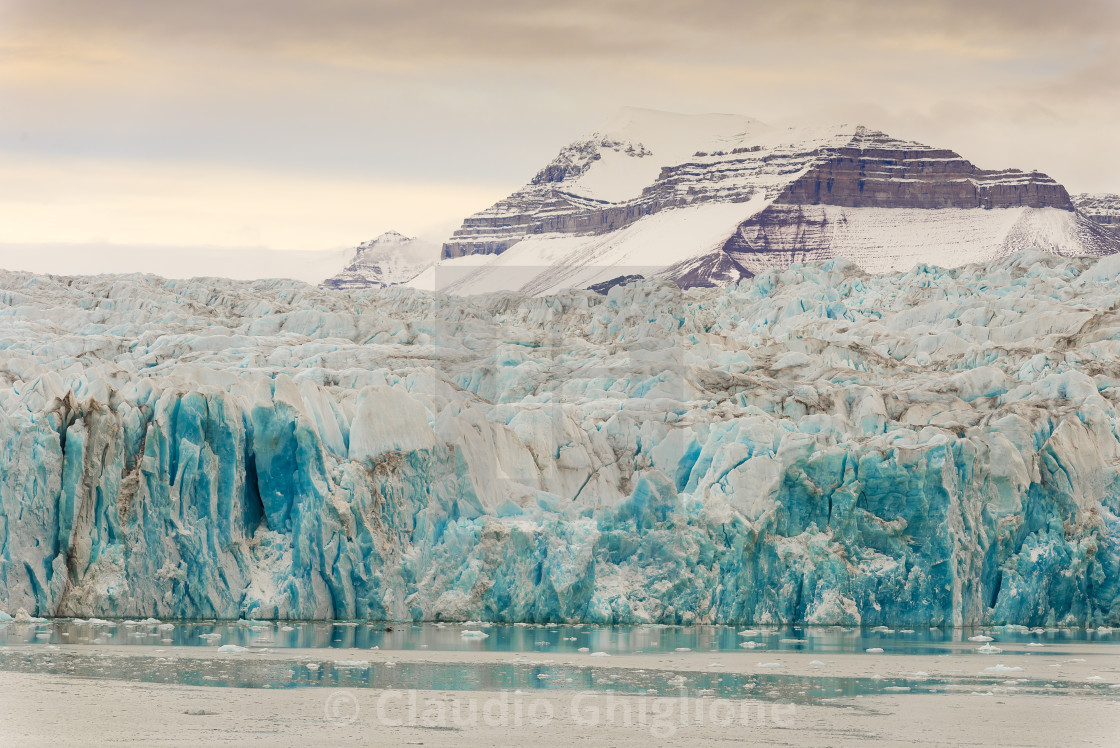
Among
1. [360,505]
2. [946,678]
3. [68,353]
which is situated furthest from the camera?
[68,353]

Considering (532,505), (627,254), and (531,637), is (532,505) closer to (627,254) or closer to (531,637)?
(531,637)

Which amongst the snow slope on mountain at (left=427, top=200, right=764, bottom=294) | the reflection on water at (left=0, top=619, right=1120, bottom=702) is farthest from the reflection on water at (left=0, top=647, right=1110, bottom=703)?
the snow slope on mountain at (left=427, top=200, right=764, bottom=294)

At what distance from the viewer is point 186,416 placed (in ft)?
95.7

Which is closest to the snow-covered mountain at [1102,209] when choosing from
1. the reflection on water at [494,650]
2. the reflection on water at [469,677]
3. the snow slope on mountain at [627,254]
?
the snow slope on mountain at [627,254]

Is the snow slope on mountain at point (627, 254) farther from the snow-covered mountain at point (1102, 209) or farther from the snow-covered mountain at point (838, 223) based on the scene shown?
the snow-covered mountain at point (1102, 209)

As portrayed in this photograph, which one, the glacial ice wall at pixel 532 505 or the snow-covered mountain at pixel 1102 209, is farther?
the snow-covered mountain at pixel 1102 209

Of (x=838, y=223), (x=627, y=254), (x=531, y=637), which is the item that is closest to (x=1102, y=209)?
(x=838, y=223)

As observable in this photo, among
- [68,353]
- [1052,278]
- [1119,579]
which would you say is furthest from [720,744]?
[1052,278]

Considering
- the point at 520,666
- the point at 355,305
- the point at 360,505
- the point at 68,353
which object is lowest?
the point at 520,666

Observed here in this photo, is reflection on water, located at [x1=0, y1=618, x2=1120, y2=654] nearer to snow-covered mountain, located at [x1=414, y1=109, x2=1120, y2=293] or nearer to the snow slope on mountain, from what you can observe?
snow-covered mountain, located at [x1=414, y1=109, x2=1120, y2=293]

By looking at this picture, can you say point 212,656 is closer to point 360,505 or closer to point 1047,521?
point 360,505

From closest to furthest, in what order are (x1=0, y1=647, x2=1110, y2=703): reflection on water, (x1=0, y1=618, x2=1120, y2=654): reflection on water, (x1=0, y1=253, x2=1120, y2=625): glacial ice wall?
(x1=0, y1=647, x2=1110, y2=703): reflection on water
(x1=0, y1=618, x2=1120, y2=654): reflection on water
(x1=0, y1=253, x2=1120, y2=625): glacial ice wall

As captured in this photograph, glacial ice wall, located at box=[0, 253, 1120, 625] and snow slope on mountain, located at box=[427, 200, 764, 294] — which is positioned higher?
snow slope on mountain, located at box=[427, 200, 764, 294]

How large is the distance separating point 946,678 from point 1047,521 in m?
10.6
